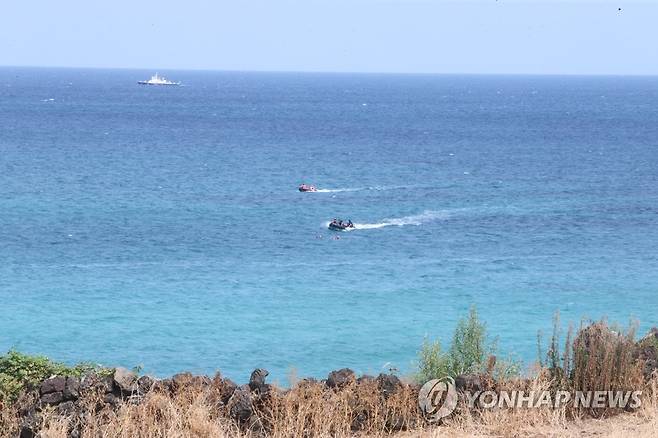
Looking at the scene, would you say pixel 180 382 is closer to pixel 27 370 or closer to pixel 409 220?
pixel 27 370

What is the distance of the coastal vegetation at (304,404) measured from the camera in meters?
11.8

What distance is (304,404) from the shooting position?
12.2 m

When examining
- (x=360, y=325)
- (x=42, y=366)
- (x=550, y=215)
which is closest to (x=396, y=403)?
(x=42, y=366)

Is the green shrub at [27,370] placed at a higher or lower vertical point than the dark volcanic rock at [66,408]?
higher

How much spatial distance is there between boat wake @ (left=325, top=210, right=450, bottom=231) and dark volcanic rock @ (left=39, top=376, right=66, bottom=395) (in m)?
42.0

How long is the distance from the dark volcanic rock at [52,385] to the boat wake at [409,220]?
42005 millimetres

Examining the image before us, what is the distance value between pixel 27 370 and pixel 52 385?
0.88m

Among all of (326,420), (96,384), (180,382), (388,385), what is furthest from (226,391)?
(388,385)

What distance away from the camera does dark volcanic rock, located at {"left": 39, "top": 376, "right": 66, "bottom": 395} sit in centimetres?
1232

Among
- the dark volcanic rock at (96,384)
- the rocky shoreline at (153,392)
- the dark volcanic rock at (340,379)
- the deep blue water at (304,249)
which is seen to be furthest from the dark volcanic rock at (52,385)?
the deep blue water at (304,249)

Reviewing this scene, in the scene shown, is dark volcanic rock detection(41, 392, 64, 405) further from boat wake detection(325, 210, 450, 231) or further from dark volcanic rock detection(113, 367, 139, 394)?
boat wake detection(325, 210, 450, 231)

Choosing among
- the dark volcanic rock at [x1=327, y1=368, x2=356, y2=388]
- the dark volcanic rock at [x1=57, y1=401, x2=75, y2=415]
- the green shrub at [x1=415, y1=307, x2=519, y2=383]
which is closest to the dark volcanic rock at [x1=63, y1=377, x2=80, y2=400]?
the dark volcanic rock at [x1=57, y1=401, x2=75, y2=415]

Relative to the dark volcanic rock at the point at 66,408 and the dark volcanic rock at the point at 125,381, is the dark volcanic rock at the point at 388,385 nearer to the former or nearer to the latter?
the dark volcanic rock at the point at 125,381

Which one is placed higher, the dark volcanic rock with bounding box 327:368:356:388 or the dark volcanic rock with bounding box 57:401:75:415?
the dark volcanic rock with bounding box 327:368:356:388
